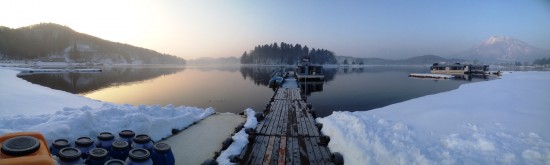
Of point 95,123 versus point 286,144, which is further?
point 286,144

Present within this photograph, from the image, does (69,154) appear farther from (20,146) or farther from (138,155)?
(20,146)

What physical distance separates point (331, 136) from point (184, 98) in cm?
2964

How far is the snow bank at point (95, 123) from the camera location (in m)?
9.34

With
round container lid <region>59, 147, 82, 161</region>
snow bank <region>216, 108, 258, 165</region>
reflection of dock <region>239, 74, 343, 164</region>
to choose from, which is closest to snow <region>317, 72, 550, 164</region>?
reflection of dock <region>239, 74, 343, 164</region>

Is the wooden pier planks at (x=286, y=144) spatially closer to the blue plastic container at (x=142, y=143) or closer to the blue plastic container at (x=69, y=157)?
the blue plastic container at (x=142, y=143)

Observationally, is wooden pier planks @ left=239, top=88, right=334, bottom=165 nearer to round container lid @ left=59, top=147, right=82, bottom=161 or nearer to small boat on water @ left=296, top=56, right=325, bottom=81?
round container lid @ left=59, top=147, right=82, bottom=161

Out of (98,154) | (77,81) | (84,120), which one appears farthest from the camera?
(77,81)

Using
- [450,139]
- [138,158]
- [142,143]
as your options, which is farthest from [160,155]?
[450,139]

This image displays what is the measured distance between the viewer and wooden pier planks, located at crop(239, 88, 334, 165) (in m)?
9.62

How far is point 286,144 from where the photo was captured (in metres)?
11.2

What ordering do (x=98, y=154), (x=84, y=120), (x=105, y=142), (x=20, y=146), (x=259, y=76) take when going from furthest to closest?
(x=259, y=76)
(x=84, y=120)
(x=105, y=142)
(x=98, y=154)
(x=20, y=146)

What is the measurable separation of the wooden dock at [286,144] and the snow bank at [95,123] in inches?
171

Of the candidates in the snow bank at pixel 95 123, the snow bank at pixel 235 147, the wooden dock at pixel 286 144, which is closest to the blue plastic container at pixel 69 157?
the snow bank at pixel 95 123

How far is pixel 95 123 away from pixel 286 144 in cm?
762
